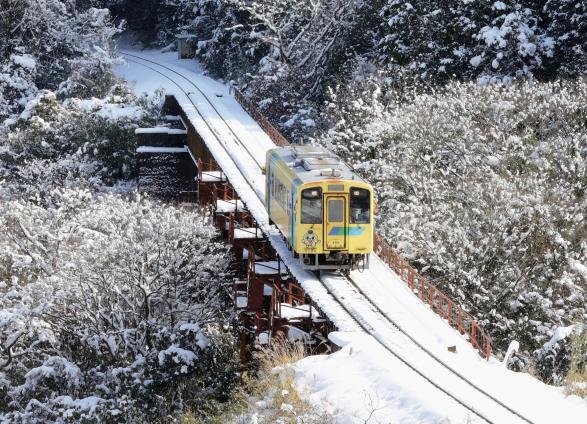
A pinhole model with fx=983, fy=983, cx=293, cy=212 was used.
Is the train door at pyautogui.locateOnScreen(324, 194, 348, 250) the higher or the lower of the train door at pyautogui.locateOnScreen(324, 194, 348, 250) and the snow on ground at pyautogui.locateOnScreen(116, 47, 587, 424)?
the higher

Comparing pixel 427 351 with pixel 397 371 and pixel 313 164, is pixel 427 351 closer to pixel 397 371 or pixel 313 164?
pixel 397 371

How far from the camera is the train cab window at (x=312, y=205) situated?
28031 millimetres

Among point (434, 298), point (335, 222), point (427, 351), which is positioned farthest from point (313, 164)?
point (427, 351)

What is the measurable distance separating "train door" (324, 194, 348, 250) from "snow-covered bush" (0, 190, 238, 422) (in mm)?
5107

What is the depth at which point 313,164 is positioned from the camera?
98.7 ft

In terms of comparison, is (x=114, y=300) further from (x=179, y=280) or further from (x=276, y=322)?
(x=276, y=322)

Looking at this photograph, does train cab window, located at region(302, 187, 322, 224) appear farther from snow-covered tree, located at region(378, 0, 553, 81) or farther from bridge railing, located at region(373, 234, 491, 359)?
snow-covered tree, located at region(378, 0, 553, 81)

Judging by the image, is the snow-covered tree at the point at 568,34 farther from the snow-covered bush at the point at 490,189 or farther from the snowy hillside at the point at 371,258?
the snow-covered bush at the point at 490,189

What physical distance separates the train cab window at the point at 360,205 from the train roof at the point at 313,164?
1.42ft


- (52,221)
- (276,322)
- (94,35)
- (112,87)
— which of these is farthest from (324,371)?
(94,35)

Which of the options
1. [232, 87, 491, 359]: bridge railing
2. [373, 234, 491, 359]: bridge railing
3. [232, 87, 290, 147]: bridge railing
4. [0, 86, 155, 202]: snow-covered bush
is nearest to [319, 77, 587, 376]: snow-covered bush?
[232, 87, 491, 359]: bridge railing

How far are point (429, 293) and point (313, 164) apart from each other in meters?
5.25

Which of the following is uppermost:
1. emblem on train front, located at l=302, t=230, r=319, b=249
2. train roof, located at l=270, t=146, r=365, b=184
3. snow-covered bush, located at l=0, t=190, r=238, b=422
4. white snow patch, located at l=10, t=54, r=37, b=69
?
white snow patch, located at l=10, t=54, r=37, b=69

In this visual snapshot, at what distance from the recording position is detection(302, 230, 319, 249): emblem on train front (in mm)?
28281
